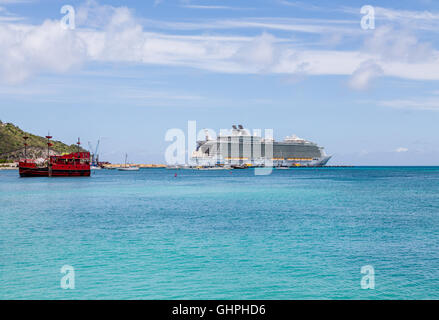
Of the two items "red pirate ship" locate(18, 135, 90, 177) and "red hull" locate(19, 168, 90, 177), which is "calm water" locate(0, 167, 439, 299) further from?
"red hull" locate(19, 168, 90, 177)

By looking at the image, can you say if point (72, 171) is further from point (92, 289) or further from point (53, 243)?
point (92, 289)

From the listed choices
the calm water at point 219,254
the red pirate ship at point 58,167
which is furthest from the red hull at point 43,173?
the calm water at point 219,254

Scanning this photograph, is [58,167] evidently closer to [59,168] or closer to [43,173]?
[59,168]

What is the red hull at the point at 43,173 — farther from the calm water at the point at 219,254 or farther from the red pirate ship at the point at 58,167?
the calm water at the point at 219,254

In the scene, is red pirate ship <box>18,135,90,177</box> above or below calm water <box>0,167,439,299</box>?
above

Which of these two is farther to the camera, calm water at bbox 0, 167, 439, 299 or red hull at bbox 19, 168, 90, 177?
red hull at bbox 19, 168, 90, 177

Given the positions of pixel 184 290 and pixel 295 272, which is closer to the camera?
pixel 184 290

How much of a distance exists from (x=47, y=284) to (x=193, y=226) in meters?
13.0

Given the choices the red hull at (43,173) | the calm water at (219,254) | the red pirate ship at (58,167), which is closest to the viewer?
the calm water at (219,254)

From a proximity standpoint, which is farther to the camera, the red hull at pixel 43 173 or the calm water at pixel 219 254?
the red hull at pixel 43 173

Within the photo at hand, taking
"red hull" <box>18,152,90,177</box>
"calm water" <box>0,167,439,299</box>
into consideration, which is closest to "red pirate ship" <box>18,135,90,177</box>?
"red hull" <box>18,152,90,177</box>

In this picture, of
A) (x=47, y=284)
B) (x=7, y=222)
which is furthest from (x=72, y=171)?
(x=47, y=284)
